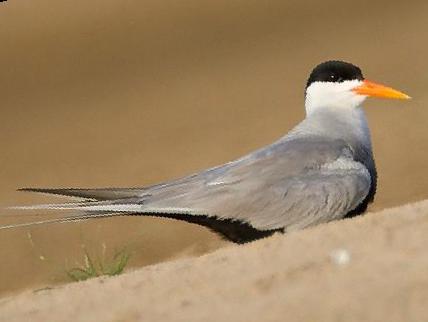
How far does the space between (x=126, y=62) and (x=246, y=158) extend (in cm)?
704

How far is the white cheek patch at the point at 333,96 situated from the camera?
22.3 feet

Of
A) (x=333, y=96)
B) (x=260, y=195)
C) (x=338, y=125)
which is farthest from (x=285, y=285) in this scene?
(x=333, y=96)

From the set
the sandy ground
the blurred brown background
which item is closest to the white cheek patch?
the sandy ground

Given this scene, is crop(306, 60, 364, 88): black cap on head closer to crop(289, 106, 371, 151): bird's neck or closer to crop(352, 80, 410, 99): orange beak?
crop(352, 80, 410, 99): orange beak

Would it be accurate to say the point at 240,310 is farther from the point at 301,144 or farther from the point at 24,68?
the point at 24,68

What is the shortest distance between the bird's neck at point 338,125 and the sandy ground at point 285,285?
4.48 feet

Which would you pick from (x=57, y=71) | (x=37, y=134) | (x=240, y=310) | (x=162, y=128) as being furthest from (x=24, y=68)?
(x=240, y=310)

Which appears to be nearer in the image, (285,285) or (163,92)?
(285,285)

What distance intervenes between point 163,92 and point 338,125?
6.07 metres

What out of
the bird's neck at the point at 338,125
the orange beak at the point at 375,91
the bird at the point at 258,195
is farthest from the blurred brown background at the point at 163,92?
the bird at the point at 258,195

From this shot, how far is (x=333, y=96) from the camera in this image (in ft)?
22.4

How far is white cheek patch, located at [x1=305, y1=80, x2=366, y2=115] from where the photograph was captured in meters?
6.79

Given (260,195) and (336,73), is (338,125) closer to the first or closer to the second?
(336,73)

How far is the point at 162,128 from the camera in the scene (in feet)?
38.2
